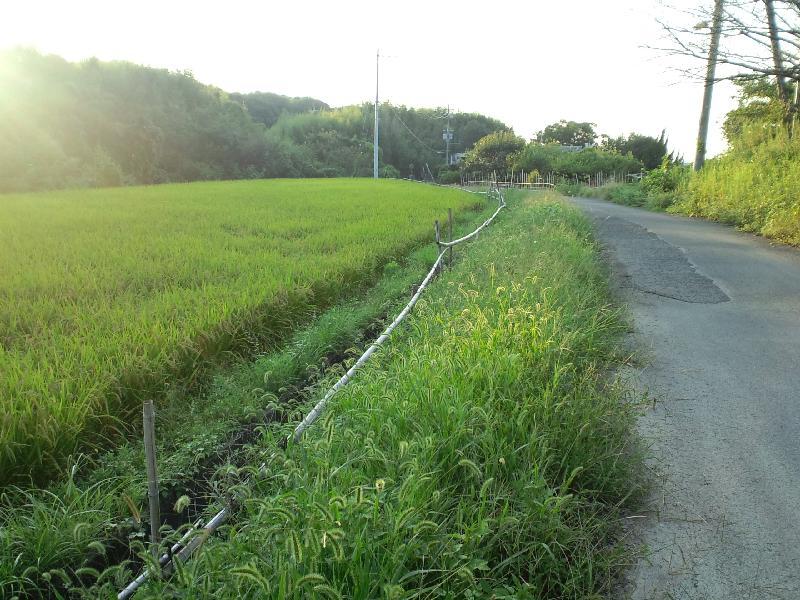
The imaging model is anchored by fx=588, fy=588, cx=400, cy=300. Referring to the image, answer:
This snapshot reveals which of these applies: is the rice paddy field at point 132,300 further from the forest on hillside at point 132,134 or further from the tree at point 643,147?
the tree at point 643,147

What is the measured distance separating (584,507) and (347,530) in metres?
1.13

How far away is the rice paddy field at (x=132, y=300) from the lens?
3.03m

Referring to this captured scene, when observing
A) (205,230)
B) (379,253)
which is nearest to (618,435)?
(379,253)

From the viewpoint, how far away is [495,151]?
51.2 m

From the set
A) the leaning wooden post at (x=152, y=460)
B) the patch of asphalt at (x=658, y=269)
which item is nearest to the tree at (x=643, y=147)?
the patch of asphalt at (x=658, y=269)

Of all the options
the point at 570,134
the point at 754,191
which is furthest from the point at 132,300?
the point at 570,134

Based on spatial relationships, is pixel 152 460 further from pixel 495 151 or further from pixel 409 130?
pixel 409 130

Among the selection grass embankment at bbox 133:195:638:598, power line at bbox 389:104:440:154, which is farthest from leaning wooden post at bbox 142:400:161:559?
power line at bbox 389:104:440:154

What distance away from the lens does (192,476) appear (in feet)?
9.57

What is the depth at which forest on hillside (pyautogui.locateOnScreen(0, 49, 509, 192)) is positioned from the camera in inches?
848

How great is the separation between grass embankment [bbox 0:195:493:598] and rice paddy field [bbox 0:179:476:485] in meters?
0.19

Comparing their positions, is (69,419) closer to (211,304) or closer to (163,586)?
(163,586)

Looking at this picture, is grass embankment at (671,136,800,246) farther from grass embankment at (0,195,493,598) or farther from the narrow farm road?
grass embankment at (0,195,493,598)

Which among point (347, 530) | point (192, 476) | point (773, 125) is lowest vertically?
point (192, 476)
